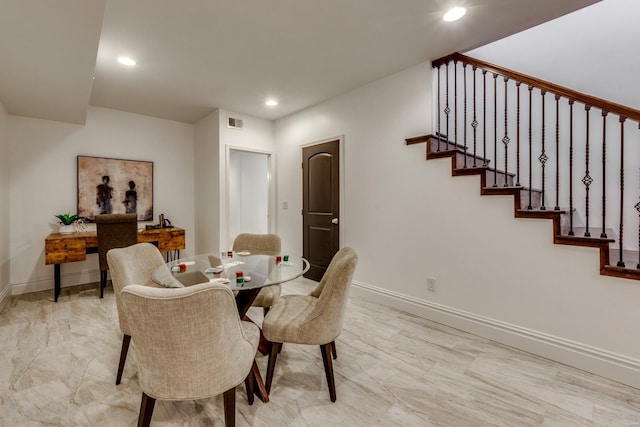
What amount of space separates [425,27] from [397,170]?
4.34 ft

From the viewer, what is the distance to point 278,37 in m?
2.40

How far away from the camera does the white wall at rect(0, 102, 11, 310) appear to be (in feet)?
10.7

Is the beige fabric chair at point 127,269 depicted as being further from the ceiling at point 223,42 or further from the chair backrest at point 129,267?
the ceiling at point 223,42

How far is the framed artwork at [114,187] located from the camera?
13.1ft

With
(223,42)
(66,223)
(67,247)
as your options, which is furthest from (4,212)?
(223,42)

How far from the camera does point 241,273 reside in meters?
1.89

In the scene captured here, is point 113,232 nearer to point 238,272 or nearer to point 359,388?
point 238,272

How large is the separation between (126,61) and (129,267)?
2.09 m

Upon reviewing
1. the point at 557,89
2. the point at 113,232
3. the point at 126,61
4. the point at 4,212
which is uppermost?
the point at 126,61

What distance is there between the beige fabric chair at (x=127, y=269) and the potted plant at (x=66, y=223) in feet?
7.82

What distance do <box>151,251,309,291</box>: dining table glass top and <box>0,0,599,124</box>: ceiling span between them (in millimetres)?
1636

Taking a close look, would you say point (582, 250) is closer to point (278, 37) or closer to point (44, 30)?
point (278, 37)

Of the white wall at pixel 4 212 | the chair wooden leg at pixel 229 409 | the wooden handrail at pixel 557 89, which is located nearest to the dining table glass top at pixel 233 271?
the chair wooden leg at pixel 229 409

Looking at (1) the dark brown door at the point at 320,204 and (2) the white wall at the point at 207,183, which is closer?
(1) the dark brown door at the point at 320,204
